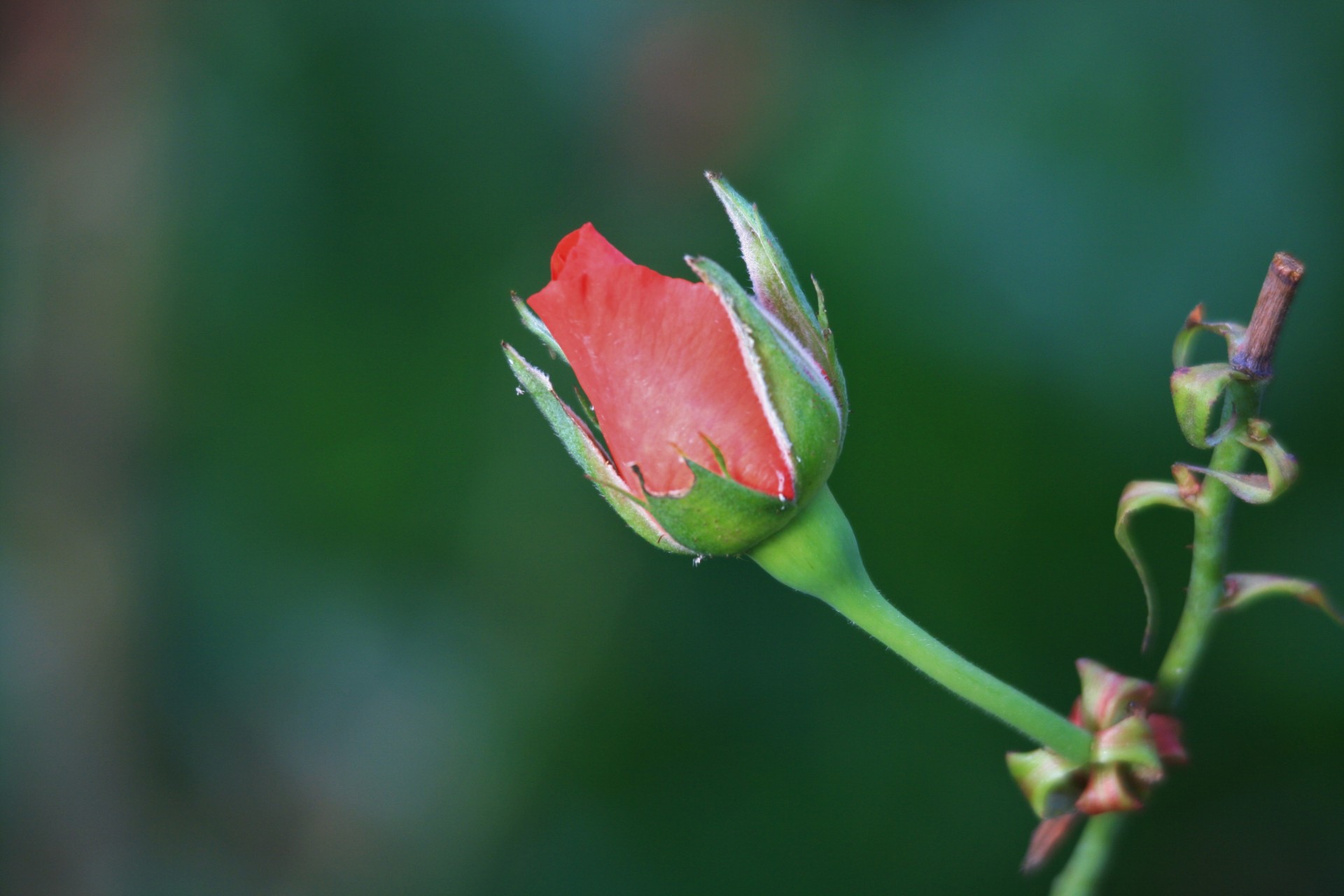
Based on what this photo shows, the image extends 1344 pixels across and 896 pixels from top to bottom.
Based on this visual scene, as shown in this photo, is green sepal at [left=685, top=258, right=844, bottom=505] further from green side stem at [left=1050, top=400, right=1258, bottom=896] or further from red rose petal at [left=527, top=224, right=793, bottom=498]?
green side stem at [left=1050, top=400, right=1258, bottom=896]

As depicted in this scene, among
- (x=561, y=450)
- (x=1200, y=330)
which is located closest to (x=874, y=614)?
(x=1200, y=330)

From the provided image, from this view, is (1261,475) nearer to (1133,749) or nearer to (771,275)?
(1133,749)

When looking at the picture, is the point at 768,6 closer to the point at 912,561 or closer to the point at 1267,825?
the point at 912,561

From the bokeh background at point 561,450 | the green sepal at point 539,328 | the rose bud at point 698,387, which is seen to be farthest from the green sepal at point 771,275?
the bokeh background at point 561,450

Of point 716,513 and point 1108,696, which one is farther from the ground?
point 716,513

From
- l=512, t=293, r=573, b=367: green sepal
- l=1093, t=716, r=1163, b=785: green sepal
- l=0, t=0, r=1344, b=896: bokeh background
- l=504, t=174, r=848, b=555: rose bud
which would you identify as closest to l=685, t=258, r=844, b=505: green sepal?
l=504, t=174, r=848, b=555: rose bud
